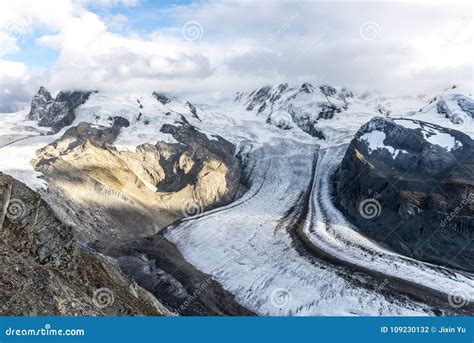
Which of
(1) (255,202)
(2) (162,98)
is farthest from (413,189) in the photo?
(2) (162,98)

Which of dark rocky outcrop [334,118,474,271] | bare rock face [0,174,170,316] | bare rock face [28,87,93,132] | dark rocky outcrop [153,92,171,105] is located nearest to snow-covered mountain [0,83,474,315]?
dark rocky outcrop [334,118,474,271]

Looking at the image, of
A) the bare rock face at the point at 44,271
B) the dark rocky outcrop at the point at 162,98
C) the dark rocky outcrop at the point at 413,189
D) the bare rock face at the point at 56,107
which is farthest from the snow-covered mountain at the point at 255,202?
the dark rocky outcrop at the point at 162,98

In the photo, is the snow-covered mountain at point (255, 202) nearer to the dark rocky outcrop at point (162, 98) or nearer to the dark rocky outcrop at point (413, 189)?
the dark rocky outcrop at point (413, 189)

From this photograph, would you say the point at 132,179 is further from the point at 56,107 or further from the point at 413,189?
the point at 56,107

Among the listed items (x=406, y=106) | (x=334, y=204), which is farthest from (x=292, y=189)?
(x=406, y=106)

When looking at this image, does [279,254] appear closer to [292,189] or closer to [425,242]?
[425,242]

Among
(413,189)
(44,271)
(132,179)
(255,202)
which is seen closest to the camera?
(44,271)
